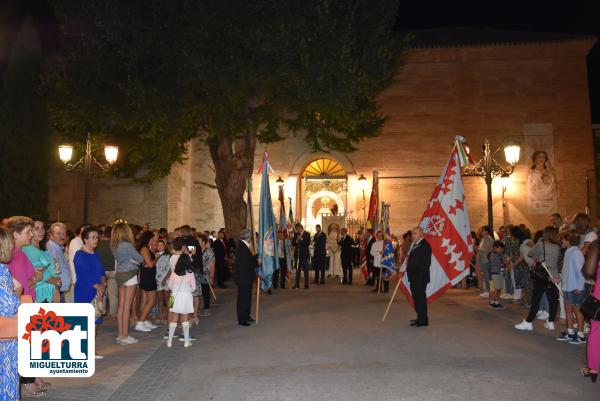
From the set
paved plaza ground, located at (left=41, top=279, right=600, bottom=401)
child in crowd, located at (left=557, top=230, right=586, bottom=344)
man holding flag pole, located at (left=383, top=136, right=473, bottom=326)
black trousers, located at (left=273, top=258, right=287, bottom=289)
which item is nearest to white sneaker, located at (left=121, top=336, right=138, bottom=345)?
paved plaza ground, located at (left=41, top=279, right=600, bottom=401)

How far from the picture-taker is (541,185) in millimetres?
23188

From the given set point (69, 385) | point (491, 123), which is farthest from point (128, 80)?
point (491, 123)

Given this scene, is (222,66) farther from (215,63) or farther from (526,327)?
(526,327)

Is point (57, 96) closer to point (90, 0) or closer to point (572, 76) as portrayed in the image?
point (90, 0)

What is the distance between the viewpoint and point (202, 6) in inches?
529

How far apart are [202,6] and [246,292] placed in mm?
8267

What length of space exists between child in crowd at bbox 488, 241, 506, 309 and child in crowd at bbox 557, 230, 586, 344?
364 centimetres

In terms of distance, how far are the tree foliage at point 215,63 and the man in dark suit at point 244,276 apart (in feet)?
18.7

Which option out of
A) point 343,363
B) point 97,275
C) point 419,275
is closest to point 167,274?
point 97,275

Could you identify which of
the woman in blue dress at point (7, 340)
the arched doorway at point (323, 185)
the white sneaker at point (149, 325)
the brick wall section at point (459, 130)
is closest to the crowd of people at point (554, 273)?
the woman in blue dress at point (7, 340)

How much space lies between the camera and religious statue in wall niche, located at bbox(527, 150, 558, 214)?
23.1m

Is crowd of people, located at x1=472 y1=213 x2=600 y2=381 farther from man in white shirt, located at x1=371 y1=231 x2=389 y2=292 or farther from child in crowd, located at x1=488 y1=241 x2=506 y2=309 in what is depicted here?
man in white shirt, located at x1=371 y1=231 x2=389 y2=292

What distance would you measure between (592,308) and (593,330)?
0.30m

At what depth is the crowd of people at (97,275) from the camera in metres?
3.81
